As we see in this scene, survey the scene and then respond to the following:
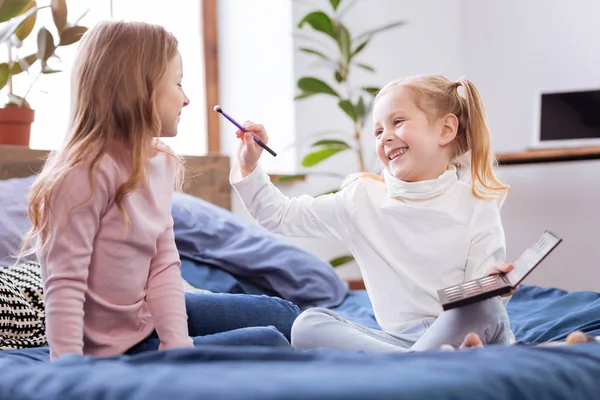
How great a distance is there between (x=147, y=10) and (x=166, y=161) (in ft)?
6.50

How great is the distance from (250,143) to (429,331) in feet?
1.54

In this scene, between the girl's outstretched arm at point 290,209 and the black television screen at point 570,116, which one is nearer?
the girl's outstretched arm at point 290,209

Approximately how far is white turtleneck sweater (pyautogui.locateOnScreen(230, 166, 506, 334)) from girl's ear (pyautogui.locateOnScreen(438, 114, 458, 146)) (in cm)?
6

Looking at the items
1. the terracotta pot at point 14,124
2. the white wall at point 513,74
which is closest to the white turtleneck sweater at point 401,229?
the terracotta pot at point 14,124

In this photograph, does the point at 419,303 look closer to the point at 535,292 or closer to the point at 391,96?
the point at 391,96

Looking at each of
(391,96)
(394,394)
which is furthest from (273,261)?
Result: (394,394)

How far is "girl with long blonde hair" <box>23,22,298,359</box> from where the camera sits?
1172 millimetres

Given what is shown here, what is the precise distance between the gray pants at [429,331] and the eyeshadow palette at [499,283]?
43 mm

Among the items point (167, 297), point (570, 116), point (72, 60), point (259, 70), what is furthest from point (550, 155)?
point (167, 297)

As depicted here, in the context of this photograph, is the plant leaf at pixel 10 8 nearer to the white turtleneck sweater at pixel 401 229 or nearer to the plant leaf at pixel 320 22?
the white turtleneck sweater at pixel 401 229

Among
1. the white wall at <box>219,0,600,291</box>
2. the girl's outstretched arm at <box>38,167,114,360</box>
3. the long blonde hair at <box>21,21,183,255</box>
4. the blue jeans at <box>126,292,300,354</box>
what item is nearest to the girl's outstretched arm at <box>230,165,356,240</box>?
the blue jeans at <box>126,292,300,354</box>

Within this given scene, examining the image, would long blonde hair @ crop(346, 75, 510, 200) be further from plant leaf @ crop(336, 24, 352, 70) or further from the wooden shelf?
plant leaf @ crop(336, 24, 352, 70)

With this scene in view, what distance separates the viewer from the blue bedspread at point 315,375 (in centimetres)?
77

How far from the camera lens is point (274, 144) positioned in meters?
3.32
